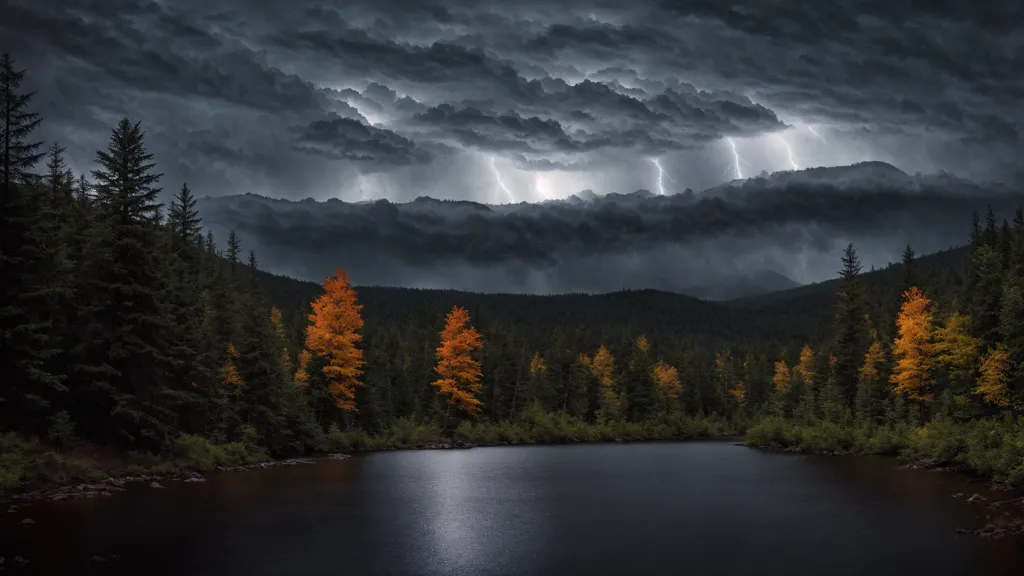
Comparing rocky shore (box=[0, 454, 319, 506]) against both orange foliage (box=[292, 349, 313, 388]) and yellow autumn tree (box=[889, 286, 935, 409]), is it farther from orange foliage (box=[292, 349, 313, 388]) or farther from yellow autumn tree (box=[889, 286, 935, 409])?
yellow autumn tree (box=[889, 286, 935, 409])

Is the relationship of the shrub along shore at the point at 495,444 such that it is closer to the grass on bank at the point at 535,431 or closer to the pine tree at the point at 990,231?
the grass on bank at the point at 535,431

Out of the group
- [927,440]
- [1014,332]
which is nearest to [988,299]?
[1014,332]

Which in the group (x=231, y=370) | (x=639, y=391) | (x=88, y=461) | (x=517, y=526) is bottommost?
(x=517, y=526)

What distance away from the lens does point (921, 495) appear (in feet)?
131

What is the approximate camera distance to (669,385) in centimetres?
14250

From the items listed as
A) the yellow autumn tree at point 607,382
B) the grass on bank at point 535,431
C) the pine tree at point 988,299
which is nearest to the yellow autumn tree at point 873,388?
the pine tree at point 988,299

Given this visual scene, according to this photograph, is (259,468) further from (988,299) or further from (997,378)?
(988,299)

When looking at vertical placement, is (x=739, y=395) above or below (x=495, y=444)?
above

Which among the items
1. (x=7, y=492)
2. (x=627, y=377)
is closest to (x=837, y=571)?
(x=7, y=492)

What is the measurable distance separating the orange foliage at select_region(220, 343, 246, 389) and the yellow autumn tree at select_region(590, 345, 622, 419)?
6638cm

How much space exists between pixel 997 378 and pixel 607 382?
82678 millimetres

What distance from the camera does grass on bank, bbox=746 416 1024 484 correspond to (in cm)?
4306

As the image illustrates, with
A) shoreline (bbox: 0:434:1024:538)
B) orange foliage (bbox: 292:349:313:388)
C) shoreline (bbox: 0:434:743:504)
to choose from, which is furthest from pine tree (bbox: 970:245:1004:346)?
orange foliage (bbox: 292:349:313:388)

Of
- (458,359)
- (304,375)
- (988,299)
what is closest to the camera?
(988,299)
